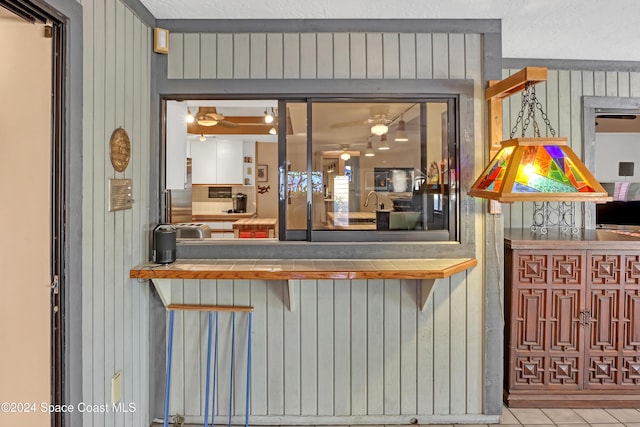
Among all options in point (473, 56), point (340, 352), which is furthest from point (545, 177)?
point (340, 352)

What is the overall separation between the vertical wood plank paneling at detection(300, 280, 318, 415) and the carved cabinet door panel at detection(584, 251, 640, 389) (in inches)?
70.2

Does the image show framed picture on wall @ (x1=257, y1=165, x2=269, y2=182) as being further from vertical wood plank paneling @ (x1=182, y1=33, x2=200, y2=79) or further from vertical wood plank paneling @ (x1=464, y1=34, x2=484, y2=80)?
vertical wood plank paneling @ (x1=464, y1=34, x2=484, y2=80)

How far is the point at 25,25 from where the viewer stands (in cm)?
172

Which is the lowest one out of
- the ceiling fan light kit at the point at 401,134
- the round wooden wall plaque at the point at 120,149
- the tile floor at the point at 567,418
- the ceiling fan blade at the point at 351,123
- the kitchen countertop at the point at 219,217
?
the tile floor at the point at 567,418

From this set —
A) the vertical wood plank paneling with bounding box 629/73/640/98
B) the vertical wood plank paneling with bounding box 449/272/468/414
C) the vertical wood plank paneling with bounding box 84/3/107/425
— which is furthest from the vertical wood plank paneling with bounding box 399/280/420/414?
the vertical wood plank paneling with bounding box 629/73/640/98

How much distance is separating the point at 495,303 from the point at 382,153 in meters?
1.19

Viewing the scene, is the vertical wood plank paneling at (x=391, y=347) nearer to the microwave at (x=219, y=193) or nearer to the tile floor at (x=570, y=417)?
the tile floor at (x=570, y=417)

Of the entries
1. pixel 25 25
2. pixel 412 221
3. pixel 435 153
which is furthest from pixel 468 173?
pixel 25 25

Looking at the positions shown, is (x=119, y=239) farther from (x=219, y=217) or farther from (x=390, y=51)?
(x=219, y=217)

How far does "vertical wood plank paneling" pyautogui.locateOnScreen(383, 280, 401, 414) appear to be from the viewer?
262cm

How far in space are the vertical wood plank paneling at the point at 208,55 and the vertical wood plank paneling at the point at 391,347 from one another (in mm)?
1686

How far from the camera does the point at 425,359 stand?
2.64 meters

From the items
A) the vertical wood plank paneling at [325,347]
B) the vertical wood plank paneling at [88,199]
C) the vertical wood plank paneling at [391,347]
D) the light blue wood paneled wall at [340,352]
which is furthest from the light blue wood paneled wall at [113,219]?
the vertical wood plank paneling at [391,347]

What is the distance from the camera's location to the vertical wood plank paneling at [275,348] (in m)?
2.62
